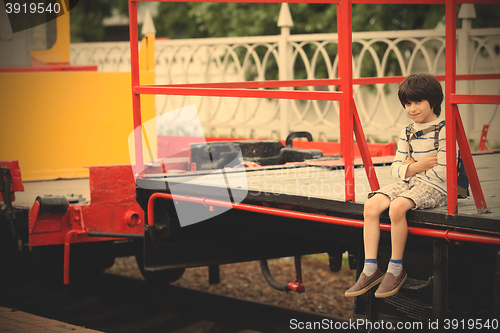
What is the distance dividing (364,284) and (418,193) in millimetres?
485

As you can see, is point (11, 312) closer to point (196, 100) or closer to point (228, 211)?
point (228, 211)

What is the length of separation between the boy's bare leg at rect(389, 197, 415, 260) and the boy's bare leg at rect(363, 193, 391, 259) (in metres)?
0.06

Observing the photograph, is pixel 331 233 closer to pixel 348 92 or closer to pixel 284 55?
pixel 348 92

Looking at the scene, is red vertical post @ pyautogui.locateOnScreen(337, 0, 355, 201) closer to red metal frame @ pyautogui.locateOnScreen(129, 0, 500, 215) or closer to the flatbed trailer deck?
red metal frame @ pyautogui.locateOnScreen(129, 0, 500, 215)

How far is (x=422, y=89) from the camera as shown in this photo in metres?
2.64

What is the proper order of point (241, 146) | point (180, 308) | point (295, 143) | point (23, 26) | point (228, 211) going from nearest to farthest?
point (228, 211) → point (241, 146) → point (180, 308) → point (295, 143) → point (23, 26)

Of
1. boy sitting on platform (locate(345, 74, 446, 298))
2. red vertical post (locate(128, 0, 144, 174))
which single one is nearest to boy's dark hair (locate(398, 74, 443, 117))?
boy sitting on platform (locate(345, 74, 446, 298))

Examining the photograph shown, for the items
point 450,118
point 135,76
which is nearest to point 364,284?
point 450,118

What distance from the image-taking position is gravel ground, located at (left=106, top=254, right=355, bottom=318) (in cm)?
564

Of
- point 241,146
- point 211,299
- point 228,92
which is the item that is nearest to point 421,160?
point 228,92

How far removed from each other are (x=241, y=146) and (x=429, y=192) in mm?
2228

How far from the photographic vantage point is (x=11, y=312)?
13.7 ft

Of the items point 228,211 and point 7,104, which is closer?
point 228,211

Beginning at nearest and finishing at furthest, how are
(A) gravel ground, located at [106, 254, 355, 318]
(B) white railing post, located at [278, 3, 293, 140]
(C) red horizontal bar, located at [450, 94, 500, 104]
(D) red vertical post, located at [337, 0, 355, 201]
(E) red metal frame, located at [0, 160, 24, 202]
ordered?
(C) red horizontal bar, located at [450, 94, 500, 104], (D) red vertical post, located at [337, 0, 355, 201], (E) red metal frame, located at [0, 160, 24, 202], (A) gravel ground, located at [106, 254, 355, 318], (B) white railing post, located at [278, 3, 293, 140]
